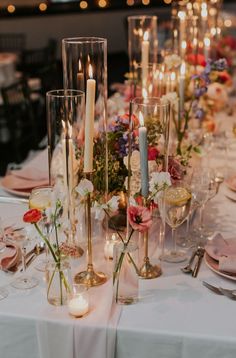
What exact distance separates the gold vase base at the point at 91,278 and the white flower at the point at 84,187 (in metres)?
0.22

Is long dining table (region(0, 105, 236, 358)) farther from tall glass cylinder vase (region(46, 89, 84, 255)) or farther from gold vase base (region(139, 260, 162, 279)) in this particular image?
tall glass cylinder vase (region(46, 89, 84, 255))

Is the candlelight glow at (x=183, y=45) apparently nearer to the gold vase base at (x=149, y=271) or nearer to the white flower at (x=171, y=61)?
the white flower at (x=171, y=61)

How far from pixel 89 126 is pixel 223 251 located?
502 millimetres

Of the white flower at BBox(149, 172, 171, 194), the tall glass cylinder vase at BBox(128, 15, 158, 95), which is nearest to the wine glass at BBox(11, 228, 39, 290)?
the white flower at BBox(149, 172, 171, 194)

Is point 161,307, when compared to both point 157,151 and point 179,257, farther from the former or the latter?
point 157,151

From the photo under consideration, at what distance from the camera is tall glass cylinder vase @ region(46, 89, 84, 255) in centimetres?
143

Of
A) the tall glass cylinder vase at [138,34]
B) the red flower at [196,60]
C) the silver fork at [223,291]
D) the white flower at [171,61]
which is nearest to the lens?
the silver fork at [223,291]

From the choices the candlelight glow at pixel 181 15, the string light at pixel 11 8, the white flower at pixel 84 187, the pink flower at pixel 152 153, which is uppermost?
the string light at pixel 11 8

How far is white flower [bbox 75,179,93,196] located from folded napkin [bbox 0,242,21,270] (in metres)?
0.27

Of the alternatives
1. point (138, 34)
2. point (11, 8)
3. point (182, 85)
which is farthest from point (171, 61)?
point (11, 8)

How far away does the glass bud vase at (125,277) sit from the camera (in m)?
1.26

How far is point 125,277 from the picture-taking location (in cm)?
127

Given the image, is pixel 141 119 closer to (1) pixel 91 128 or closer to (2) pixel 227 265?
(1) pixel 91 128

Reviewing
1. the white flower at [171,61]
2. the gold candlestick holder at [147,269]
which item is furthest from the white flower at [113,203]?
the white flower at [171,61]
